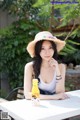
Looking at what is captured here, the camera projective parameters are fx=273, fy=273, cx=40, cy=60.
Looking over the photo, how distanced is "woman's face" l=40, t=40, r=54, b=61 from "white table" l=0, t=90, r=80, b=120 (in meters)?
0.52

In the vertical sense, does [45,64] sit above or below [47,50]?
below

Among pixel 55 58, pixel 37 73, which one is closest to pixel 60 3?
pixel 55 58

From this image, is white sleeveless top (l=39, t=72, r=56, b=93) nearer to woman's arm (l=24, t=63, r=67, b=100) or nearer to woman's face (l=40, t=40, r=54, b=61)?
woman's arm (l=24, t=63, r=67, b=100)

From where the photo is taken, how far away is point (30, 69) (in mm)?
3057

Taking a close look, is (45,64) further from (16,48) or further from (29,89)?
(16,48)

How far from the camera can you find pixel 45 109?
238 cm

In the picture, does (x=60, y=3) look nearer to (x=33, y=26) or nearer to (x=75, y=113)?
(x=33, y=26)

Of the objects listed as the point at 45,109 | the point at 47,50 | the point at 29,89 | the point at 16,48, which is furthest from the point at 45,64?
the point at 16,48

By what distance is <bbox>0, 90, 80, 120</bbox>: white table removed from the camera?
7.22 feet

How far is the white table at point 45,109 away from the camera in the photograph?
7.22 ft

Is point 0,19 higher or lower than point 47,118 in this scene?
higher

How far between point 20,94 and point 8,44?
178 centimetres

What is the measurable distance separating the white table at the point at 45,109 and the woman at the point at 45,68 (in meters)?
0.24

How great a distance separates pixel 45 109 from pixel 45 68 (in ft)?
2.66
